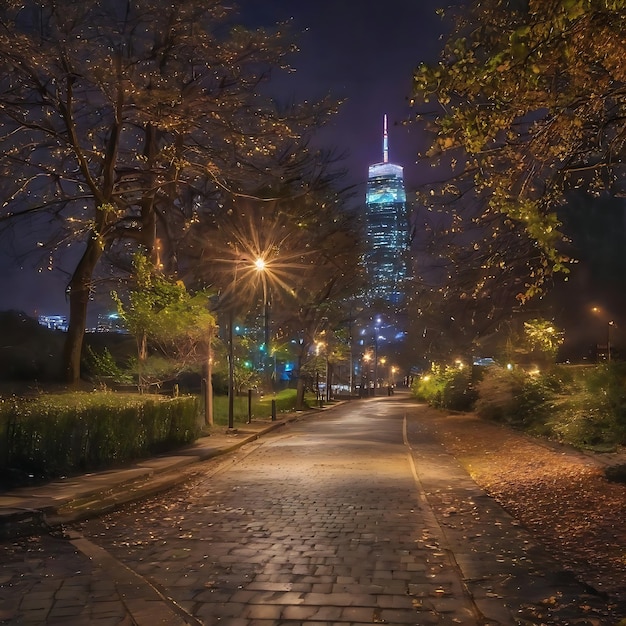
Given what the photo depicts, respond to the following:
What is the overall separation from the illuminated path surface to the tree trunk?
937 cm

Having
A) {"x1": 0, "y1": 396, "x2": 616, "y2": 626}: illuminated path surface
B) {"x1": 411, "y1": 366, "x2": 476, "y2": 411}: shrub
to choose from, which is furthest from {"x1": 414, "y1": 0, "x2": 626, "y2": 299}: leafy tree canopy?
{"x1": 411, "y1": 366, "x2": 476, "y2": 411}: shrub

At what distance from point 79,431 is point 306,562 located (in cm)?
803

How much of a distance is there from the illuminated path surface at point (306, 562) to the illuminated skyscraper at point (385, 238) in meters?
8.61

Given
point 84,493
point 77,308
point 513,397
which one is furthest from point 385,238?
point 84,493

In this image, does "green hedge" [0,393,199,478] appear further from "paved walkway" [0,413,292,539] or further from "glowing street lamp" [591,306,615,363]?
"glowing street lamp" [591,306,615,363]

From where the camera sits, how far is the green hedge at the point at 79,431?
41.2ft

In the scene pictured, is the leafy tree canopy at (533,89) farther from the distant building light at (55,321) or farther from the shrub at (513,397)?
the distant building light at (55,321)

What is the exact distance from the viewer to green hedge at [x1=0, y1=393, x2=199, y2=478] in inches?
494

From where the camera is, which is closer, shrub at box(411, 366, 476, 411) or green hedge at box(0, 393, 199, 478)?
green hedge at box(0, 393, 199, 478)

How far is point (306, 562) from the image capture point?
7570mm

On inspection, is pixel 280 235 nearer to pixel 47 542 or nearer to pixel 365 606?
pixel 47 542

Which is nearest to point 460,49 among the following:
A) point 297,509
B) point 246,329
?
point 297,509

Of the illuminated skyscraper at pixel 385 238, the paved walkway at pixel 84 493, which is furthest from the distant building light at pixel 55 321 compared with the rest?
the paved walkway at pixel 84 493

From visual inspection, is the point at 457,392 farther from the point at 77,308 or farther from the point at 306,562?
the point at 306,562
